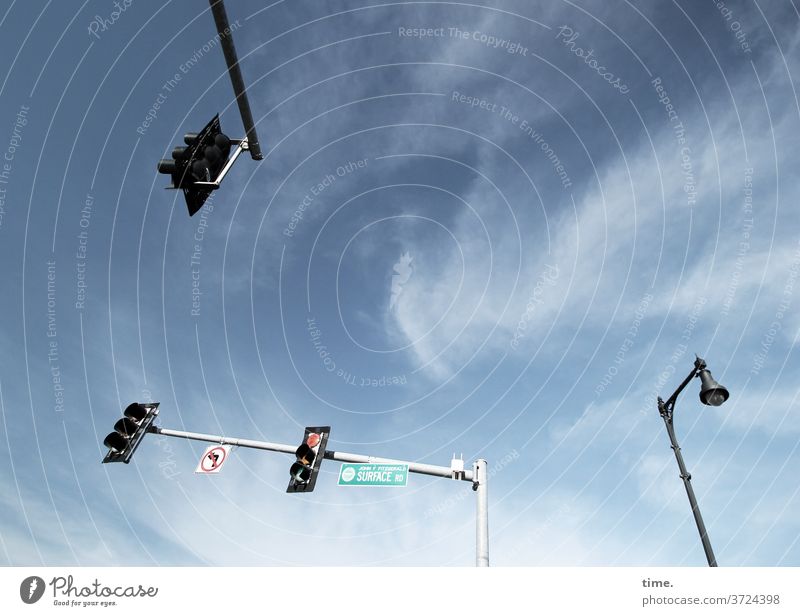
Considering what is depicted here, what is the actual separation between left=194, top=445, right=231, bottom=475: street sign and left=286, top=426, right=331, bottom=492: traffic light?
177cm

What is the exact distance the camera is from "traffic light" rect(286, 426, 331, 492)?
7.88 m

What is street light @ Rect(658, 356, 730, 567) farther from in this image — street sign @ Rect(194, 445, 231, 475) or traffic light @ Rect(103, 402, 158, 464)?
traffic light @ Rect(103, 402, 158, 464)

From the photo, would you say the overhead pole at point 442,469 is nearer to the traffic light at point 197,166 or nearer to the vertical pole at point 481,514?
the vertical pole at point 481,514

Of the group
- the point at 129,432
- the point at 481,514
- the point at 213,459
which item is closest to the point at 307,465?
the point at 213,459

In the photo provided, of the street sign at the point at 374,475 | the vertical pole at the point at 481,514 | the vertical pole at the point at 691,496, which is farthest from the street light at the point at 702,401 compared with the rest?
the street sign at the point at 374,475

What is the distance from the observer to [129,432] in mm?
8695

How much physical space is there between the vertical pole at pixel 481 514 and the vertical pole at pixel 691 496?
4.69 m

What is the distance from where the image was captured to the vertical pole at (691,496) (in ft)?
30.1

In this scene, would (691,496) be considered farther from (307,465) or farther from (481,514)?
(307,465)

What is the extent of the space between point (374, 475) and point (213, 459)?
3.13 metres
